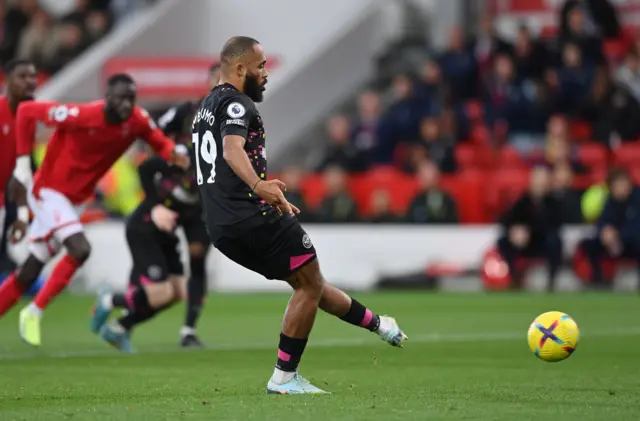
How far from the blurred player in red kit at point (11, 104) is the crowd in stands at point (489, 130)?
8.24 metres

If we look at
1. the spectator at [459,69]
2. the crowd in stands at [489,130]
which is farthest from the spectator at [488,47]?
the spectator at [459,69]


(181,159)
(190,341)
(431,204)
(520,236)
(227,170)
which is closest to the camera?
(227,170)

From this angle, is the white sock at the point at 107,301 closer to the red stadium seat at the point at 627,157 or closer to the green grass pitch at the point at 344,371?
the green grass pitch at the point at 344,371

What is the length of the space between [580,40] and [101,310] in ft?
39.3

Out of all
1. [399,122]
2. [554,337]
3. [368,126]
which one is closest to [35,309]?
[554,337]

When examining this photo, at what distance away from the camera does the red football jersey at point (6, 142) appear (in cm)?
1290

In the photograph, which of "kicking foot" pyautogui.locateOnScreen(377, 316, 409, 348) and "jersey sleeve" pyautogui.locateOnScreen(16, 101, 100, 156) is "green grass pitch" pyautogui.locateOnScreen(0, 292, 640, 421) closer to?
"kicking foot" pyautogui.locateOnScreen(377, 316, 409, 348)

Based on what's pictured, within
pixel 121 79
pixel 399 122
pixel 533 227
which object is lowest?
pixel 533 227

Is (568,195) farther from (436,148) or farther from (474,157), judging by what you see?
(436,148)

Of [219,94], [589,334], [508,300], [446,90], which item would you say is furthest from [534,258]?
[219,94]

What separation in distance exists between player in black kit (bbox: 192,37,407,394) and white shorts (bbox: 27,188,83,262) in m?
3.57

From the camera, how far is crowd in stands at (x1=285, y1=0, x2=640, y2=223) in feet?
67.5

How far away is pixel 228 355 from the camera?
11.2m

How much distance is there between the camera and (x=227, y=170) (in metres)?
8.02
